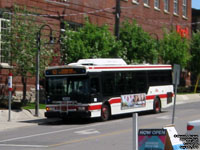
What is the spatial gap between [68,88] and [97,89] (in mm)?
1397

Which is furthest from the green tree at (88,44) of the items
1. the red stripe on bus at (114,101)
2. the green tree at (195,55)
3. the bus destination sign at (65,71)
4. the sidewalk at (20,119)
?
the green tree at (195,55)

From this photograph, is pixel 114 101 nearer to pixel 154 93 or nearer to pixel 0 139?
pixel 154 93

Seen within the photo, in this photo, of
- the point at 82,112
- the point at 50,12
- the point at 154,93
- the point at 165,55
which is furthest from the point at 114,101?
the point at 165,55

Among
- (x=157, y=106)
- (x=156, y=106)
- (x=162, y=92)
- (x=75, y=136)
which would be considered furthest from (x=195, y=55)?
(x=75, y=136)

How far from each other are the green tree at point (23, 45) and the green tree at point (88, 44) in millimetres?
2017

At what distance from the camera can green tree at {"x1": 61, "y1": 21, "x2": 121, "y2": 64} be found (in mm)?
31422

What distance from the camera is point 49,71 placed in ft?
77.5

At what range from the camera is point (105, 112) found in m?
24.0

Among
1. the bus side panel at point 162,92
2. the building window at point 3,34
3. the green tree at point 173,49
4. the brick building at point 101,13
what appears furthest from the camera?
the green tree at point 173,49

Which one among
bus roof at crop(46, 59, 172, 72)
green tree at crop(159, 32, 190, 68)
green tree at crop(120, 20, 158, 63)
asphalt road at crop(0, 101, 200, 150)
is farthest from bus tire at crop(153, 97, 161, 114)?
green tree at crop(159, 32, 190, 68)

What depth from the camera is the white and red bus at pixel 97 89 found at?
2275 cm

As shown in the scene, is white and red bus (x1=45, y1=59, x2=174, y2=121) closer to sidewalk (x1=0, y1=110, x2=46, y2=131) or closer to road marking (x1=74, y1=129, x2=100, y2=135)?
sidewalk (x1=0, y1=110, x2=46, y2=131)

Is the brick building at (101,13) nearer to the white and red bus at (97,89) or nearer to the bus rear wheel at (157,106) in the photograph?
the white and red bus at (97,89)

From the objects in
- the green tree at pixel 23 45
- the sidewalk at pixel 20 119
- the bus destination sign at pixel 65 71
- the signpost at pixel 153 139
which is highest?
the green tree at pixel 23 45
